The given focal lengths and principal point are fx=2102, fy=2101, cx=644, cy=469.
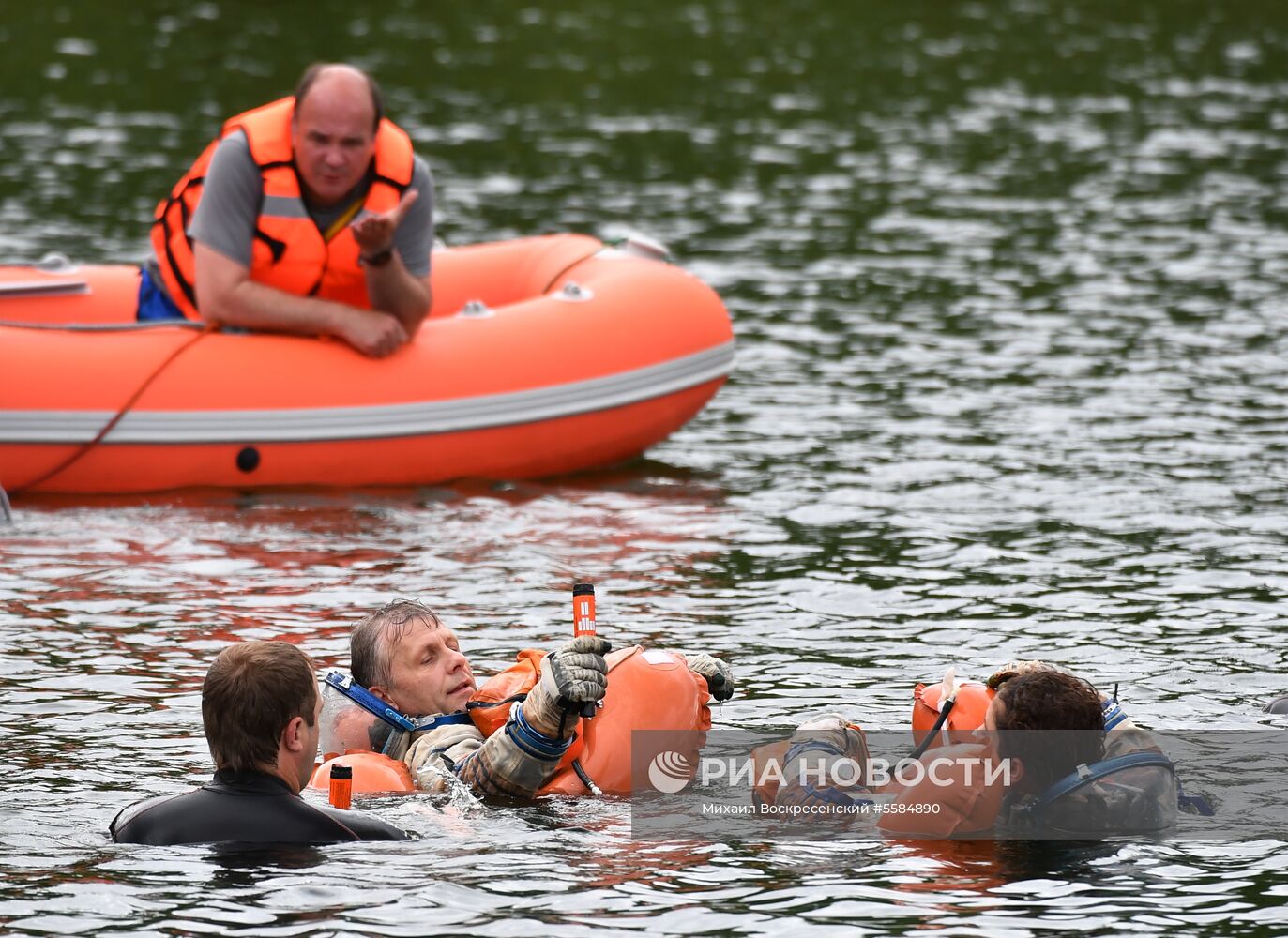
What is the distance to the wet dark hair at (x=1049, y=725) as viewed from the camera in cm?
538

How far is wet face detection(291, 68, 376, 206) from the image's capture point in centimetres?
909

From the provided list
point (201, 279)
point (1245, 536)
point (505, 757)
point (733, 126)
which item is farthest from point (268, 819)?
point (733, 126)

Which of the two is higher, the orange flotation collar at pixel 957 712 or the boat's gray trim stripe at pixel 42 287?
the boat's gray trim stripe at pixel 42 287

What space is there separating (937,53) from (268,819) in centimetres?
2002

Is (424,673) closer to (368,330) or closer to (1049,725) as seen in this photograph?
(1049,725)

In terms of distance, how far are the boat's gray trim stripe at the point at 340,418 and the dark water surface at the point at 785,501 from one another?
0.31 metres

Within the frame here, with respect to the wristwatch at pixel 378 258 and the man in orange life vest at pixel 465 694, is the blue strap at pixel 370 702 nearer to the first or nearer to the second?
the man in orange life vest at pixel 465 694

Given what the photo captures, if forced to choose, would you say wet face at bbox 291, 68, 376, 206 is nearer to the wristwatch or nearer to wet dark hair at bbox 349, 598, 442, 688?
the wristwatch

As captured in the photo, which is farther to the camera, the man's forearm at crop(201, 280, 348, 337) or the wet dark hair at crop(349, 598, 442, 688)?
the man's forearm at crop(201, 280, 348, 337)

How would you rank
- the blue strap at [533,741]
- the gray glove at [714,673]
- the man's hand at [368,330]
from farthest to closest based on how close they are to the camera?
the man's hand at [368,330]
the gray glove at [714,673]
the blue strap at [533,741]

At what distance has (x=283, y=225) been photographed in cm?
920

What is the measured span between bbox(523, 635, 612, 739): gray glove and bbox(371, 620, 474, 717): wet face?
0.47 meters

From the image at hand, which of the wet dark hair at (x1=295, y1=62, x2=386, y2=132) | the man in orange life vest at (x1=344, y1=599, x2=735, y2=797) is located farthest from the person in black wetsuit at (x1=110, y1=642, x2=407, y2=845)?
the wet dark hair at (x1=295, y1=62, x2=386, y2=132)

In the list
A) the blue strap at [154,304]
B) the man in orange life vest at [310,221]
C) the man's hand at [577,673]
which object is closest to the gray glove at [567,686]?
the man's hand at [577,673]
